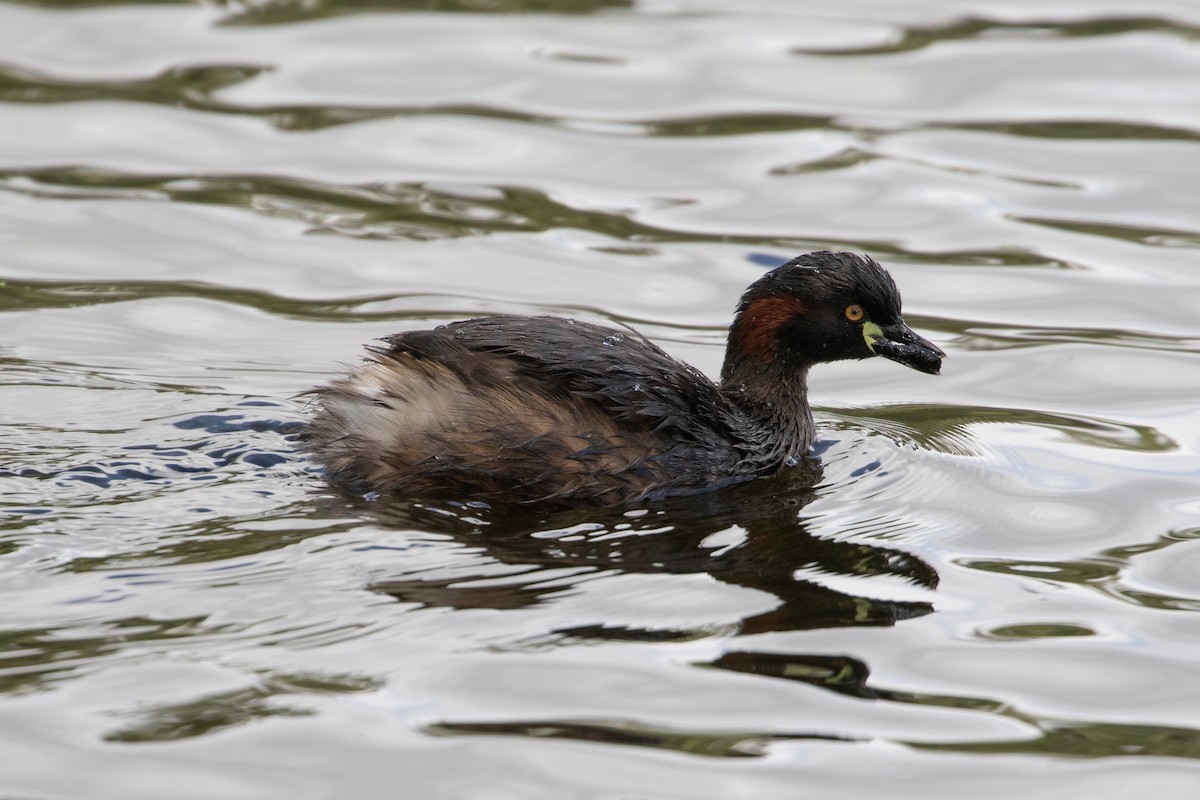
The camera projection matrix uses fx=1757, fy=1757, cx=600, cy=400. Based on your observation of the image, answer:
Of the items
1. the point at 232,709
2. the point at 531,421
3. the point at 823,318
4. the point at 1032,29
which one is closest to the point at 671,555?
the point at 531,421

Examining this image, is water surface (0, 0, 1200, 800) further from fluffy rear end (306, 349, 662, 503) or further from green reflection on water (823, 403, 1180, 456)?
fluffy rear end (306, 349, 662, 503)

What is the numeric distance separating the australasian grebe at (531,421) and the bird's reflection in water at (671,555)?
0.13 m

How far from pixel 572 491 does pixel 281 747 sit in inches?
86.6

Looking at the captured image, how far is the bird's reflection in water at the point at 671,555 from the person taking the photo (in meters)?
6.05

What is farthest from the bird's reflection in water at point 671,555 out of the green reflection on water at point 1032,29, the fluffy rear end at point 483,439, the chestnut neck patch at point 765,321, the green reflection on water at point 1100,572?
the green reflection on water at point 1032,29

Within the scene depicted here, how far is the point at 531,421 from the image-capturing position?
700 cm

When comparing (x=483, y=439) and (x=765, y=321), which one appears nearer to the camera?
(x=483, y=439)

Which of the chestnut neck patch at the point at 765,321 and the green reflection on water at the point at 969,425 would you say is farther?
the green reflection on water at the point at 969,425

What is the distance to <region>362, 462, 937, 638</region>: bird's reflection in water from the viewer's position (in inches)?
238

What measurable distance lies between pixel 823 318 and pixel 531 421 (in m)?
1.63

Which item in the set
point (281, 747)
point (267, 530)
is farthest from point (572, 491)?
point (281, 747)

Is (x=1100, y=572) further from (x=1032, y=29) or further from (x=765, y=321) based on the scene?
(x=1032, y=29)

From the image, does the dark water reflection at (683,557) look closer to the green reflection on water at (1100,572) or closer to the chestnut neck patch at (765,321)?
the green reflection on water at (1100,572)

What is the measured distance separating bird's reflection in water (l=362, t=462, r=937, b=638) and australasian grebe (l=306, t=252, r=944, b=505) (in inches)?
5.1
